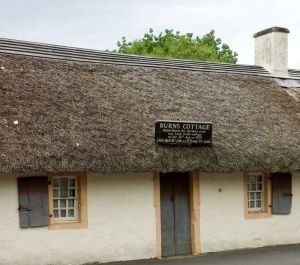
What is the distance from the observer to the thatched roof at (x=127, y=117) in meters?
10.1

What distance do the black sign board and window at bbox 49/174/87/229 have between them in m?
1.91

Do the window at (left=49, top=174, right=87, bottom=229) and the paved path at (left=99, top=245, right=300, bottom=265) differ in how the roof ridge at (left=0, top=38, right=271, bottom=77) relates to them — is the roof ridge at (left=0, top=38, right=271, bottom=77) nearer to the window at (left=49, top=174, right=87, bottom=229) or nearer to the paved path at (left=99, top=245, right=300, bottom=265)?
the window at (left=49, top=174, right=87, bottom=229)

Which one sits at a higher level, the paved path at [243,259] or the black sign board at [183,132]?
the black sign board at [183,132]

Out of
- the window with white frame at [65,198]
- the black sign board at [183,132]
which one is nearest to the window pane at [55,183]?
the window with white frame at [65,198]

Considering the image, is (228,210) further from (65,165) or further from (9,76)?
(9,76)

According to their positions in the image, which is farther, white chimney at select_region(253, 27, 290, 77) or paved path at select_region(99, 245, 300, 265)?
white chimney at select_region(253, 27, 290, 77)

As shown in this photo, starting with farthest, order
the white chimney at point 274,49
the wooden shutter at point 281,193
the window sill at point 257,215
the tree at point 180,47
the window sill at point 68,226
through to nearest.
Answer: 1. the tree at point 180,47
2. the white chimney at point 274,49
3. the wooden shutter at point 281,193
4. the window sill at point 257,215
5. the window sill at point 68,226

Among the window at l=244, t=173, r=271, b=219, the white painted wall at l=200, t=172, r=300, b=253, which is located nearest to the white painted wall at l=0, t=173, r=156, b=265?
the white painted wall at l=200, t=172, r=300, b=253

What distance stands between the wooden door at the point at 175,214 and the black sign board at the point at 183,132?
38.1 inches

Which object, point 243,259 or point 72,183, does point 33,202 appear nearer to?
point 72,183

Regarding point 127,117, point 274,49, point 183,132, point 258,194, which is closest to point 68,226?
point 127,117

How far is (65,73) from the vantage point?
40.8ft

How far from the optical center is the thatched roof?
1013 centimetres

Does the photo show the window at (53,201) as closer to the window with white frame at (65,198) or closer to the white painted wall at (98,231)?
the window with white frame at (65,198)
